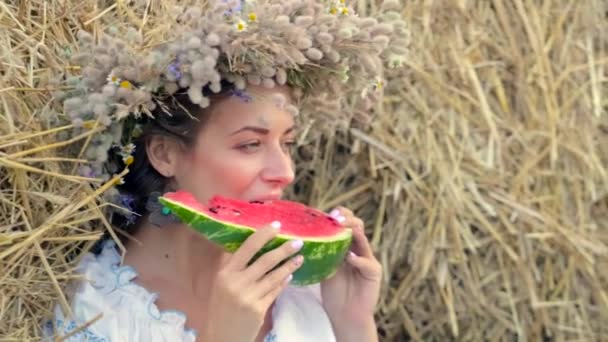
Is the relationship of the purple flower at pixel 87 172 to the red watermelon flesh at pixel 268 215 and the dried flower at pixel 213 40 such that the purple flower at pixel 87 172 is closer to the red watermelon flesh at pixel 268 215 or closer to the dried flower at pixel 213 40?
the red watermelon flesh at pixel 268 215

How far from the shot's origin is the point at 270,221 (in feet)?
6.19

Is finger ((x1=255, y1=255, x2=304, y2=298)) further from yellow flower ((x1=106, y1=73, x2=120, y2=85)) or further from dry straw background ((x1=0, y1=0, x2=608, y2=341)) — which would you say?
dry straw background ((x1=0, y1=0, x2=608, y2=341))

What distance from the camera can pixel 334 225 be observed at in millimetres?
2029

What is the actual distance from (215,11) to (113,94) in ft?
0.78

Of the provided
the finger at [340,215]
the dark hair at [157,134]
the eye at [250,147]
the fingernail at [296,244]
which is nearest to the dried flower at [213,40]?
the dark hair at [157,134]

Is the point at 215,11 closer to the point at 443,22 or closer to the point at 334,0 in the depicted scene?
the point at 334,0

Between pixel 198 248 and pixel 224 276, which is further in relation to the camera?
pixel 198 248

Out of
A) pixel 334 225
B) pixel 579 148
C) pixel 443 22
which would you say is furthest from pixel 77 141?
pixel 579 148

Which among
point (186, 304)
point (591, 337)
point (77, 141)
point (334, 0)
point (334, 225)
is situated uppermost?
point (334, 0)

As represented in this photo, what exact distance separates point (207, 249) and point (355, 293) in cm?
35

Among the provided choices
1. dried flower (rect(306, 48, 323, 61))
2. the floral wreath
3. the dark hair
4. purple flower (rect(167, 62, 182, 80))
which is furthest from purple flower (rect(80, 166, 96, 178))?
dried flower (rect(306, 48, 323, 61))

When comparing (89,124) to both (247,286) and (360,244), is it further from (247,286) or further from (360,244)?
(360,244)

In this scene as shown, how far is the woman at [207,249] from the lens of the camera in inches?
70.3

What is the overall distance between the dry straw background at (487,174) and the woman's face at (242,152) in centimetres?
54
